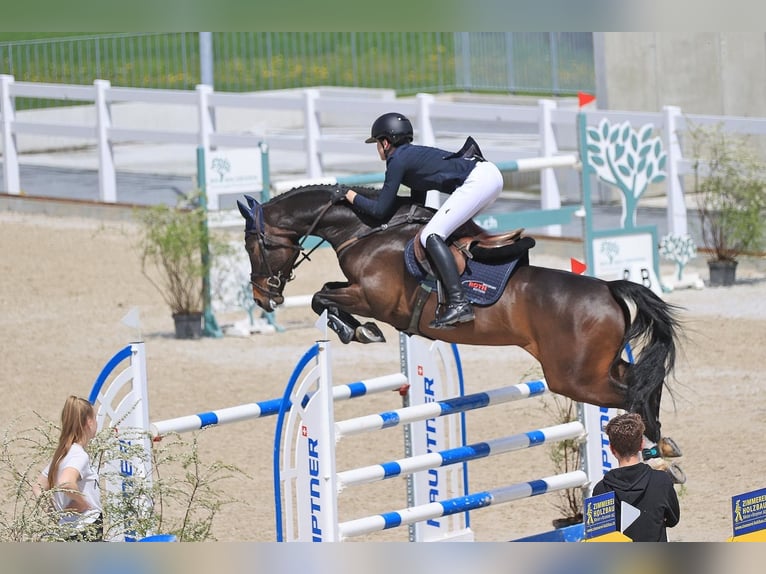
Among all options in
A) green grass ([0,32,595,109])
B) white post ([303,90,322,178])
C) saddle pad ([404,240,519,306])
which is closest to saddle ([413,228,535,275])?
saddle pad ([404,240,519,306])

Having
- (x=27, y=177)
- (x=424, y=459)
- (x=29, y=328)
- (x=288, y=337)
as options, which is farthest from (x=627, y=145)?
(x=27, y=177)

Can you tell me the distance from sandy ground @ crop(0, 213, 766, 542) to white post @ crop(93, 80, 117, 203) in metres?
0.91

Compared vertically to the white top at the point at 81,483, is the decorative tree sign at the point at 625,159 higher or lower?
higher

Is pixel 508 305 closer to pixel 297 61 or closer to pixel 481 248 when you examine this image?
pixel 481 248

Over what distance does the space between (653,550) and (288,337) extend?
8.36 metres

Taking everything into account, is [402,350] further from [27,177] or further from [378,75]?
[378,75]

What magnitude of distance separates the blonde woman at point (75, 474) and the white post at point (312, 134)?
9391mm

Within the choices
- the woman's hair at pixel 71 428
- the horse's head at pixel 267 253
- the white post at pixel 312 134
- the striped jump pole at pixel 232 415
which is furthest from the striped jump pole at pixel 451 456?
the white post at pixel 312 134

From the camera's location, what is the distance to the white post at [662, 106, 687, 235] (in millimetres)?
12797

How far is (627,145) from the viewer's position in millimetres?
11766

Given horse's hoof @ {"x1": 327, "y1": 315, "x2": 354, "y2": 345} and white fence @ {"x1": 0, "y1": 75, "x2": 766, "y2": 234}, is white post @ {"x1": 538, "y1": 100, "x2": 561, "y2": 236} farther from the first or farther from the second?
horse's hoof @ {"x1": 327, "y1": 315, "x2": 354, "y2": 345}

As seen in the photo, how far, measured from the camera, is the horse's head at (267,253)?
18.7 ft

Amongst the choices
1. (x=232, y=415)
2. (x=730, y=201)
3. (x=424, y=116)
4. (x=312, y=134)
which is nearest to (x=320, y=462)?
(x=232, y=415)

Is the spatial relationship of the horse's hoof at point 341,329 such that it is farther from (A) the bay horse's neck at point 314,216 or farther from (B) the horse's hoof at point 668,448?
(B) the horse's hoof at point 668,448
